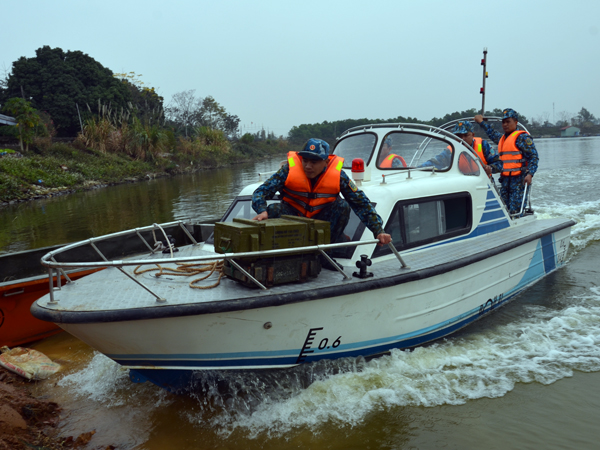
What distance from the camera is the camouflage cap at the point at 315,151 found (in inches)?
154

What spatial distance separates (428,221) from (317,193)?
1.47 meters

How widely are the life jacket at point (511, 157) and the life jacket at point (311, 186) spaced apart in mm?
4078

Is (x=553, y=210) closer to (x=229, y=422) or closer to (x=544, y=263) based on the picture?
(x=544, y=263)

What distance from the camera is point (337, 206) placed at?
4258mm

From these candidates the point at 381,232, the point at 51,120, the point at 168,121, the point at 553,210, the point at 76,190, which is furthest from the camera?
the point at 168,121

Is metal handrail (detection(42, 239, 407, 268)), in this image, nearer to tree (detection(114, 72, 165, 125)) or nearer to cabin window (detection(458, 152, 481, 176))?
cabin window (detection(458, 152, 481, 176))

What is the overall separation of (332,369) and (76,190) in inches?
793

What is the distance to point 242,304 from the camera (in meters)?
3.35

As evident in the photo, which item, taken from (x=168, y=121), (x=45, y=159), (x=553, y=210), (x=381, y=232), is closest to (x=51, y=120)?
(x=45, y=159)

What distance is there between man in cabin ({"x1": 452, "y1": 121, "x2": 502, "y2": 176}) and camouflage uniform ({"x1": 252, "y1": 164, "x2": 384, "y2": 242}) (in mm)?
2867

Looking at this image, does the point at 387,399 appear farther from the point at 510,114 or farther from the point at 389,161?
the point at 510,114

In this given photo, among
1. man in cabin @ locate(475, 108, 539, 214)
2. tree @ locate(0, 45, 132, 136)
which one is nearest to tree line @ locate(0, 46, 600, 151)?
tree @ locate(0, 45, 132, 136)

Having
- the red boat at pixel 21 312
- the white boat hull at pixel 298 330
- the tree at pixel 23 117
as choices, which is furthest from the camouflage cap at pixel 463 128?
the tree at pixel 23 117

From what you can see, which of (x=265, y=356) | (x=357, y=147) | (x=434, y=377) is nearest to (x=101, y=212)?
(x=357, y=147)
